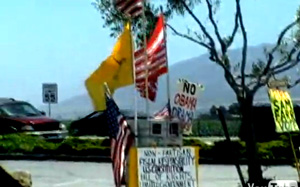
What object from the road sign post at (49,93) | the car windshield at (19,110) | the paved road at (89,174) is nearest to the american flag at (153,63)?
the paved road at (89,174)

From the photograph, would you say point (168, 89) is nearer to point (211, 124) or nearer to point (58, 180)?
point (58, 180)

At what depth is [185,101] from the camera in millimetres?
11516

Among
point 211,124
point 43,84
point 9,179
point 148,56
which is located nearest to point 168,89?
point 148,56

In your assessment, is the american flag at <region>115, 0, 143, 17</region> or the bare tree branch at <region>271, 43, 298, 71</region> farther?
the bare tree branch at <region>271, 43, 298, 71</region>

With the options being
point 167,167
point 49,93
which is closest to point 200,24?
point 167,167

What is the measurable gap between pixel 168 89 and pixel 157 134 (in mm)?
1504

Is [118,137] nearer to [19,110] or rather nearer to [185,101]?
→ [185,101]

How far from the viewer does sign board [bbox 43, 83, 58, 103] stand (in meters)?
32.0

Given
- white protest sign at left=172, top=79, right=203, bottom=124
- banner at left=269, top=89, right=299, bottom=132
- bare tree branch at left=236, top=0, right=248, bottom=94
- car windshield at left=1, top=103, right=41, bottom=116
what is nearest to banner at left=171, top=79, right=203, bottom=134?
white protest sign at left=172, top=79, right=203, bottom=124

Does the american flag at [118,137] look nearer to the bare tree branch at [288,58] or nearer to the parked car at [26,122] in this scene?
the bare tree branch at [288,58]

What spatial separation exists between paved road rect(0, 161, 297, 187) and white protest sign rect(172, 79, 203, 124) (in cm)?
685

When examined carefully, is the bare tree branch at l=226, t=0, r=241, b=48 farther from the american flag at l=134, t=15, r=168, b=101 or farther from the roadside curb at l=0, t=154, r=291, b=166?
the roadside curb at l=0, t=154, r=291, b=166

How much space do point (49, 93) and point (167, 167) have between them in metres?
22.5

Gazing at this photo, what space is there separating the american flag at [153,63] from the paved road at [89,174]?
7110 mm
